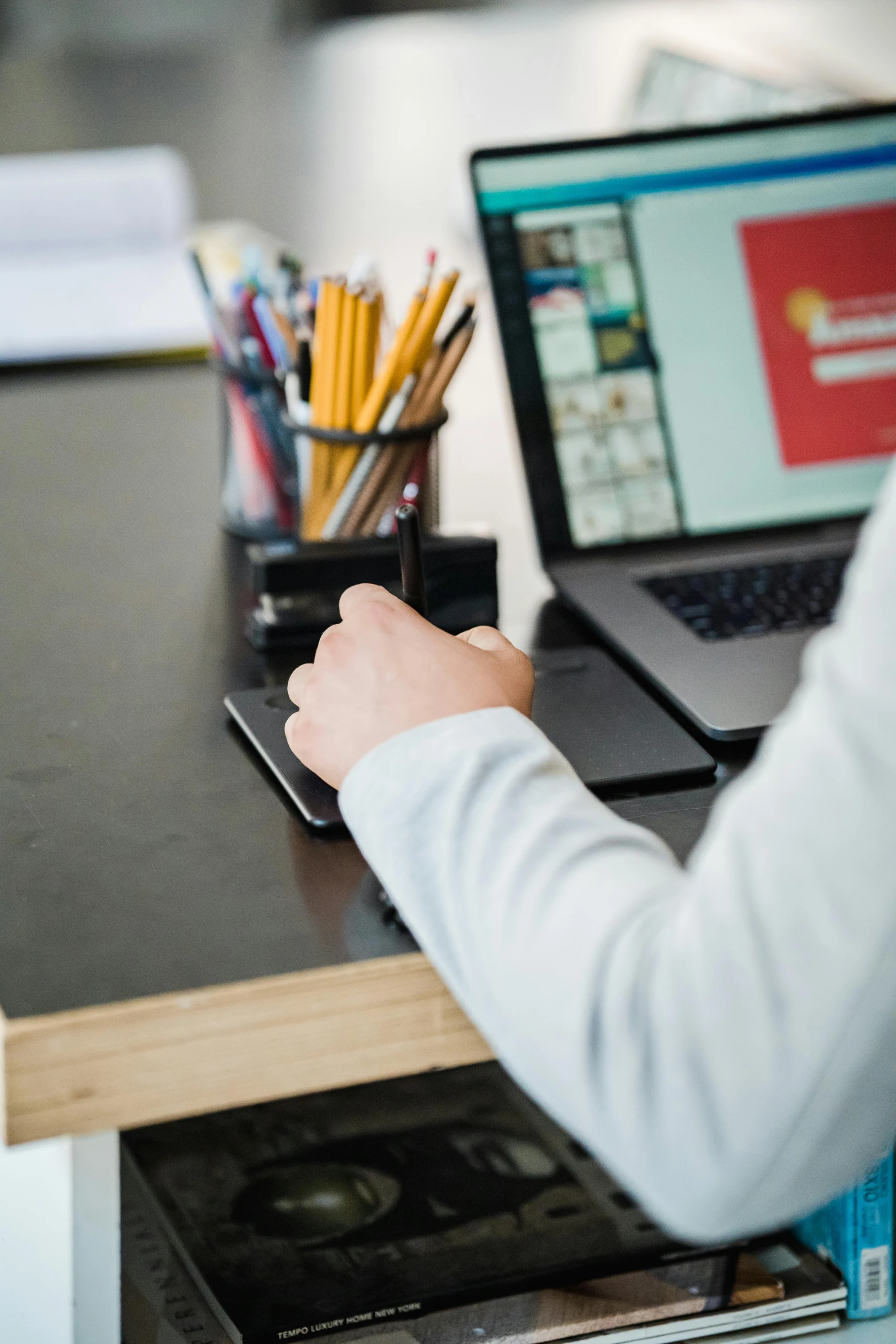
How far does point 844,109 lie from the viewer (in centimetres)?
100

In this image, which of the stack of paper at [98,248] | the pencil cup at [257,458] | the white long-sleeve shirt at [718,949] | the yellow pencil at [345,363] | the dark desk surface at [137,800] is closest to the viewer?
the white long-sleeve shirt at [718,949]

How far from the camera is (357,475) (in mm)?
869

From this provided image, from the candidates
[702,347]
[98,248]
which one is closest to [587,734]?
[702,347]

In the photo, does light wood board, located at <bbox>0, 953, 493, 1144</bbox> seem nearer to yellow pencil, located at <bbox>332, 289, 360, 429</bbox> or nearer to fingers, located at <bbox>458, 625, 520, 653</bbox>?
fingers, located at <bbox>458, 625, 520, 653</bbox>

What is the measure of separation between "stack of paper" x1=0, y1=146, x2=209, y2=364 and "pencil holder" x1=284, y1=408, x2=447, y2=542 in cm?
58

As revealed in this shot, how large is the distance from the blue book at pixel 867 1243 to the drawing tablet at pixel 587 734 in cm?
25

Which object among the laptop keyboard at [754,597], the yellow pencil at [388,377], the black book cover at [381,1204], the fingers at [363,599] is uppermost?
the yellow pencil at [388,377]

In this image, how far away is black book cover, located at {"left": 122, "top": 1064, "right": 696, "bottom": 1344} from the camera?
74 centimetres

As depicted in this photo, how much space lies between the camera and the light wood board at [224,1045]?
50 centimetres

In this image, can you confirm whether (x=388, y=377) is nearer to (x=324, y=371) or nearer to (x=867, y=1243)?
(x=324, y=371)

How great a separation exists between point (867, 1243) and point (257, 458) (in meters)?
0.60

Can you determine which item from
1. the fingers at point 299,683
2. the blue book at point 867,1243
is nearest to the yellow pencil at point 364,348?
the fingers at point 299,683

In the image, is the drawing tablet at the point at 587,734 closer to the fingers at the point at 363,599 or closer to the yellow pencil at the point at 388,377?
the fingers at the point at 363,599

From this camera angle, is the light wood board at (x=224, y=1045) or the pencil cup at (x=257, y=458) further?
the pencil cup at (x=257, y=458)
